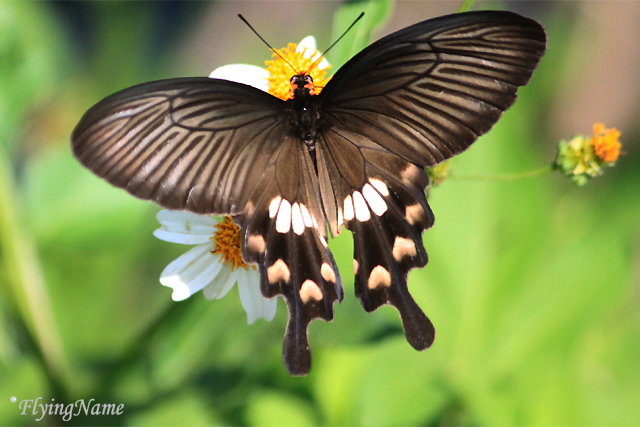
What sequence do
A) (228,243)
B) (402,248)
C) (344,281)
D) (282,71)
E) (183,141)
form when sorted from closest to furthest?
1. (183,141)
2. (402,248)
3. (228,243)
4. (282,71)
5. (344,281)

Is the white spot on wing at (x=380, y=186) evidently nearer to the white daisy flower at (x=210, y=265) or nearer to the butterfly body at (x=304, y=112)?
the butterfly body at (x=304, y=112)

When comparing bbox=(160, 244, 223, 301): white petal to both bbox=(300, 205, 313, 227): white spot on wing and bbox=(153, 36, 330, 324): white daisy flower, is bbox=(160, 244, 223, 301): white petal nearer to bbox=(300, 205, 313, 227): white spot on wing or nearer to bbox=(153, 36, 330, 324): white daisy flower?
bbox=(153, 36, 330, 324): white daisy flower

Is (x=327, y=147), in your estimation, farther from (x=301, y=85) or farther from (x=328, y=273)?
(x=328, y=273)

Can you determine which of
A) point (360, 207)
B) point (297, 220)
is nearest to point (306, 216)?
point (297, 220)

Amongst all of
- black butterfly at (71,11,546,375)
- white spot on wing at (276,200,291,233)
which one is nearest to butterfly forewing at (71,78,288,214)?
black butterfly at (71,11,546,375)

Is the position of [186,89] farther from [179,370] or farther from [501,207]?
[501,207]

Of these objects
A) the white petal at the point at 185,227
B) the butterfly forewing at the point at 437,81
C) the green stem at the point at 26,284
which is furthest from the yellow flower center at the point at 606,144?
the green stem at the point at 26,284
